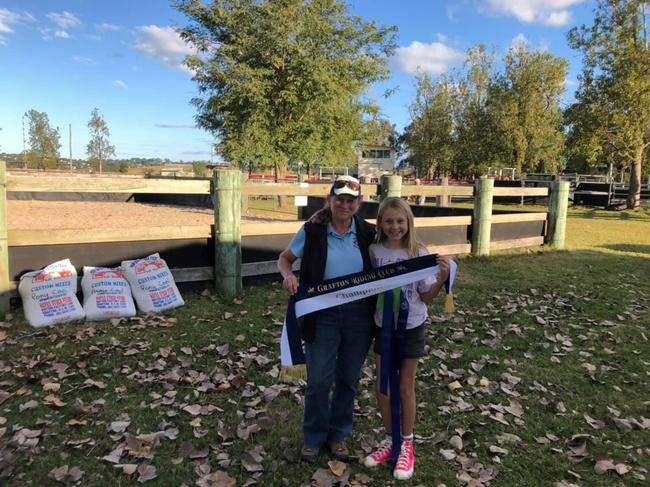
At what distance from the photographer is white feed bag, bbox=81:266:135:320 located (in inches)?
199

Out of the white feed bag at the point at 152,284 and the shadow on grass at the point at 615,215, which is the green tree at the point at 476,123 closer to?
the shadow on grass at the point at 615,215

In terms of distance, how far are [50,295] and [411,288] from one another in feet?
12.8

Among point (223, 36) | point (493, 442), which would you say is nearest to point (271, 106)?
point (223, 36)

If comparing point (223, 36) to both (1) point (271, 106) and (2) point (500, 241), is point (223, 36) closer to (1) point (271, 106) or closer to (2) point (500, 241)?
(1) point (271, 106)

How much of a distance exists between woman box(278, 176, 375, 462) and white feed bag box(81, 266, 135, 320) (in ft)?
10.0

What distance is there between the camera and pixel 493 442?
126 inches

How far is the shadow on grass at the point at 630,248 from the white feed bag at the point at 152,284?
9515mm

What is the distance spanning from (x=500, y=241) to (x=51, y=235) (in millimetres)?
7738

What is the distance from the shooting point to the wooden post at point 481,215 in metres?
9.09

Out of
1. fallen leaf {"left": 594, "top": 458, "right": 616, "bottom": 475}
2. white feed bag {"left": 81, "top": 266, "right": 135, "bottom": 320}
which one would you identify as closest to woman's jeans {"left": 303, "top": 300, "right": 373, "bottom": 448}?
fallen leaf {"left": 594, "top": 458, "right": 616, "bottom": 475}

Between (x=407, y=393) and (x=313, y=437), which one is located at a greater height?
(x=407, y=393)

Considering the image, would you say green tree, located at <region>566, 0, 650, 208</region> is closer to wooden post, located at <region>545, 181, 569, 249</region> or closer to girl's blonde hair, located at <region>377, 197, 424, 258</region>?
wooden post, located at <region>545, 181, 569, 249</region>

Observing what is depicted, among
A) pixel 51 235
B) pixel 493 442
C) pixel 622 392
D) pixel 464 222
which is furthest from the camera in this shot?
pixel 464 222

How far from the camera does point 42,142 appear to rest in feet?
190
